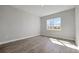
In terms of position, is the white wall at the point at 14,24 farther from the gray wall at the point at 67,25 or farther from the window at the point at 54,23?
the gray wall at the point at 67,25

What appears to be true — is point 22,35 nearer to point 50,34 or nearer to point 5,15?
point 5,15

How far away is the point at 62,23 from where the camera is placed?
505cm

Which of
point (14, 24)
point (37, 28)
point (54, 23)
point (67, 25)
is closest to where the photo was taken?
point (14, 24)

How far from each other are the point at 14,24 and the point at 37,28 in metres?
3.12

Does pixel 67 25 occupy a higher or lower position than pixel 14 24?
lower

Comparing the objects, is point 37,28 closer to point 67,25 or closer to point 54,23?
point 54,23

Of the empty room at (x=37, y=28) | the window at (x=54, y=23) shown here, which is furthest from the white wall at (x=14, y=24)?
the window at (x=54, y=23)

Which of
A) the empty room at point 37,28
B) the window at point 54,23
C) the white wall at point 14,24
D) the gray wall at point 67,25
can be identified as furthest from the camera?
the window at point 54,23

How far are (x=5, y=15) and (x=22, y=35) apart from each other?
1976 mm

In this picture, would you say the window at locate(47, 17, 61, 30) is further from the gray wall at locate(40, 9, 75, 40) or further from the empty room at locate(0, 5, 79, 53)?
the gray wall at locate(40, 9, 75, 40)

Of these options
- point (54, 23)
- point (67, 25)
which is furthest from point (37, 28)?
point (67, 25)

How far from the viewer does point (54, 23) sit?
5816mm

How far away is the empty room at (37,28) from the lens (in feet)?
9.73
